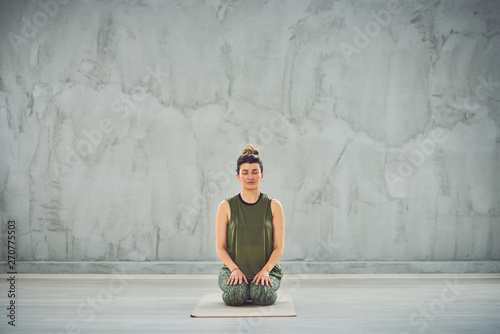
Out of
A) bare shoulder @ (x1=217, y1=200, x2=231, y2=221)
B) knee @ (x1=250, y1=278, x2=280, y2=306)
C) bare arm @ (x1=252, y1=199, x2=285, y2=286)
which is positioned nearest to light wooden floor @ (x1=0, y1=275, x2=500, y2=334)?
knee @ (x1=250, y1=278, x2=280, y2=306)

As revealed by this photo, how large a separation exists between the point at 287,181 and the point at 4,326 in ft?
7.67

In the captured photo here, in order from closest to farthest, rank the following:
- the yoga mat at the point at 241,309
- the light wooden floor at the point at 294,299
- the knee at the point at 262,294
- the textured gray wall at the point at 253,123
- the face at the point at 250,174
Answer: the light wooden floor at the point at 294,299 → the yoga mat at the point at 241,309 → the knee at the point at 262,294 → the face at the point at 250,174 → the textured gray wall at the point at 253,123

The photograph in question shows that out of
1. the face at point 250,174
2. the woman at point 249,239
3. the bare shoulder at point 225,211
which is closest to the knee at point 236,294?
the woman at point 249,239

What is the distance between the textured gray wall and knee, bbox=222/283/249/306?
1.30 meters

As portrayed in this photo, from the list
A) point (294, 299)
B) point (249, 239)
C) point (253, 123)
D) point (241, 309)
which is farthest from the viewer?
point (253, 123)

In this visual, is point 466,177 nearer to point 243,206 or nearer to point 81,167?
point 243,206

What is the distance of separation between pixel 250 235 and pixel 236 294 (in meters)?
0.33

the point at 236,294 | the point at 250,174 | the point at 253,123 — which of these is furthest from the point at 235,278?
the point at 253,123

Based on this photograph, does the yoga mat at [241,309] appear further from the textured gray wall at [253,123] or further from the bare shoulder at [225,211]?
the textured gray wall at [253,123]

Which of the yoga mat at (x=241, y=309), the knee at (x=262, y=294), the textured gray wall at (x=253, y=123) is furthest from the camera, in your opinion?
the textured gray wall at (x=253, y=123)

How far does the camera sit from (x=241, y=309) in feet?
8.78

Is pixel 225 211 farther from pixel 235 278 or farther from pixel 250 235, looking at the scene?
pixel 235 278

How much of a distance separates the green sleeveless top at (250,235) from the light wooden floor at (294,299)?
0.34m

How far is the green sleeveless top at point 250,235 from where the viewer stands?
283 centimetres
